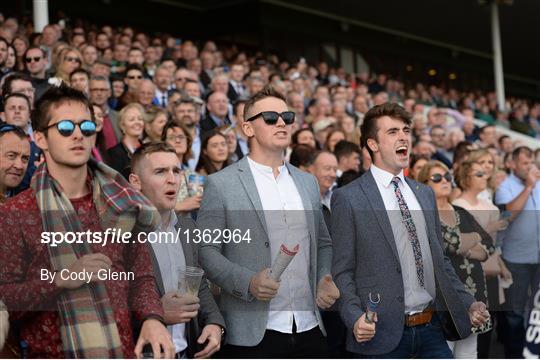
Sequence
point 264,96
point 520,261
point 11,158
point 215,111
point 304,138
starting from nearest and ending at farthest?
point 264,96 → point 520,261 → point 11,158 → point 304,138 → point 215,111

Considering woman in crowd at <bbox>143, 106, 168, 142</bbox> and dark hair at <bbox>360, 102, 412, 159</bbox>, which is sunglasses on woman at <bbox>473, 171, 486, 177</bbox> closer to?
dark hair at <bbox>360, 102, 412, 159</bbox>

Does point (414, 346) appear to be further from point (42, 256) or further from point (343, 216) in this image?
point (42, 256)

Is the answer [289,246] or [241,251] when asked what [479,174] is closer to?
[289,246]

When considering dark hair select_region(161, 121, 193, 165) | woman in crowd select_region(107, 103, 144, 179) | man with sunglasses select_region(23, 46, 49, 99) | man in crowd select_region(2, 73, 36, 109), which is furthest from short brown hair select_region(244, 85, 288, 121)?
man with sunglasses select_region(23, 46, 49, 99)

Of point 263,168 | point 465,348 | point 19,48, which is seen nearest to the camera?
point 263,168

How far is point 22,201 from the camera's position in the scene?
9.70 feet

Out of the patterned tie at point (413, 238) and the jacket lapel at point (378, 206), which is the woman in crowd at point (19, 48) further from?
the patterned tie at point (413, 238)

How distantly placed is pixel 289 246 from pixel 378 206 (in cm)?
52

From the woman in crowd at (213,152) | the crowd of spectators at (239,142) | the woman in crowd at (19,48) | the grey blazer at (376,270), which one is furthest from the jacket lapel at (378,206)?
the woman in crowd at (19,48)

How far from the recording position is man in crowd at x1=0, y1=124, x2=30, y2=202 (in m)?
4.61

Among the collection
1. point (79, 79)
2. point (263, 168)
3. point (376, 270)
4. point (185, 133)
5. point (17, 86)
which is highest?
point (79, 79)

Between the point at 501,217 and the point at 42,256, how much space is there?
2779mm

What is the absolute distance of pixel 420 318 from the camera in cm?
389

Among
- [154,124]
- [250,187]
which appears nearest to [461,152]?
[154,124]
